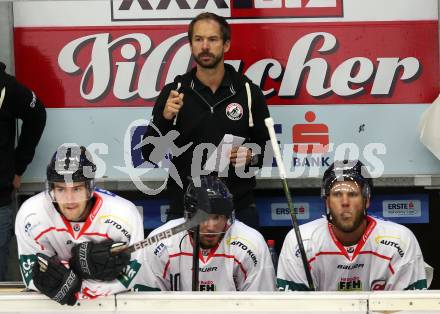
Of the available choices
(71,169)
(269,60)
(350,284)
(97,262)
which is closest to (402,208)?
(269,60)

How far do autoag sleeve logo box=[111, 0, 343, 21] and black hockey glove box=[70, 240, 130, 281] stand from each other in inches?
83.6

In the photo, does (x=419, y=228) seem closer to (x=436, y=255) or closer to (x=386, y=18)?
(x=436, y=255)

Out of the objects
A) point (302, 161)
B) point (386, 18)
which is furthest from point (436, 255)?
point (386, 18)

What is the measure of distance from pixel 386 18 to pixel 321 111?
2.13ft

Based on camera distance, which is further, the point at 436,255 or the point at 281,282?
the point at 436,255

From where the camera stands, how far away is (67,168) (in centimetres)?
464

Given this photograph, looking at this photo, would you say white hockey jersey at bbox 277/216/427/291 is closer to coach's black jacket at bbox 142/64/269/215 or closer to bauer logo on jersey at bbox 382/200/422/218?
coach's black jacket at bbox 142/64/269/215

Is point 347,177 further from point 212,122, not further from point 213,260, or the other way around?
point 212,122

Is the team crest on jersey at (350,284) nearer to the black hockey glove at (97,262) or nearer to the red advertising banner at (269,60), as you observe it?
the black hockey glove at (97,262)

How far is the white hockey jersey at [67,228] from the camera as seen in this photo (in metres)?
4.66

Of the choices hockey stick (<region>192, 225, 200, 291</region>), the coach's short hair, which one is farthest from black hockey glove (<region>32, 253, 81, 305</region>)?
the coach's short hair

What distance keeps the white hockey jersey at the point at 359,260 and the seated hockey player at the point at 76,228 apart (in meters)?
0.71

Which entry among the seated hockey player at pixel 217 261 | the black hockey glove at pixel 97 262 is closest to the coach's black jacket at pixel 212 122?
the seated hockey player at pixel 217 261

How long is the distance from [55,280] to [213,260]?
42.3 inches
